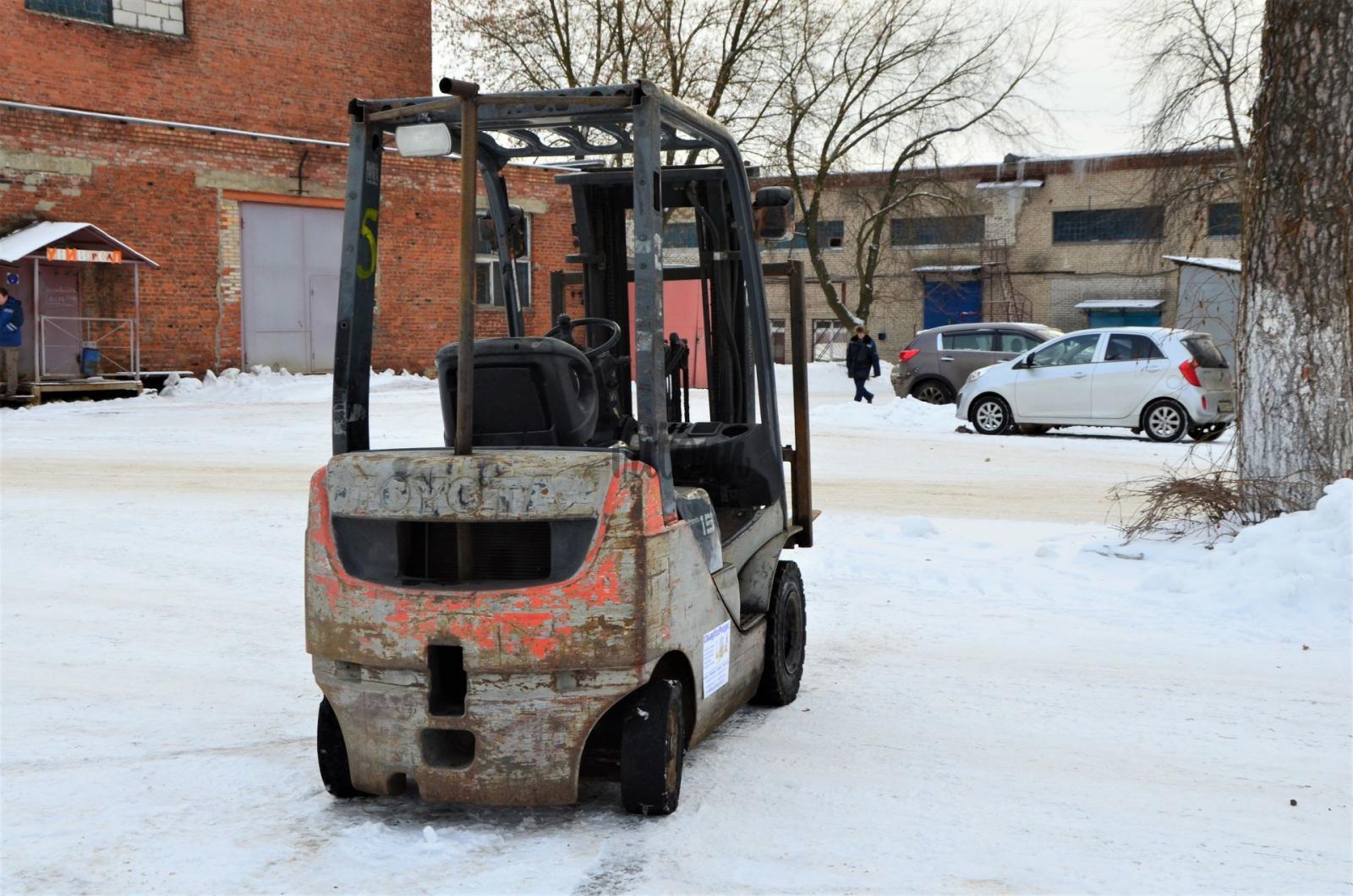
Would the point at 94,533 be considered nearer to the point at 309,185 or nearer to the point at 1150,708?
the point at 1150,708

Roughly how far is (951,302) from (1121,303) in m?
5.77

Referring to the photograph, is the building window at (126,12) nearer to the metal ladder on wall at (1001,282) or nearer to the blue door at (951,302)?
the blue door at (951,302)

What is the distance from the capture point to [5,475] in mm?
13297

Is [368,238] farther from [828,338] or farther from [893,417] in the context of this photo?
[828,338]

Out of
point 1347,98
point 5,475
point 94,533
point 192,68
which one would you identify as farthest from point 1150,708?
point 192,68

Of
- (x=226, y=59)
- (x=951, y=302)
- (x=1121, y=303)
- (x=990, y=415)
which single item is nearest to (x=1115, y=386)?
(x=990, y=415)

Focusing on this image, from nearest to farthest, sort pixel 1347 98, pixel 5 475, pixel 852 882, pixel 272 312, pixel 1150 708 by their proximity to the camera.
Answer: pixel 852 882, pixel 1150 708, pixel 1347 98, pixel 5 475, pixel 272 312

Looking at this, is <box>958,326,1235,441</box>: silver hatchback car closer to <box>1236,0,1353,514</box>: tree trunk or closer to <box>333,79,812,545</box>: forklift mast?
<box>1236,0,1353,514</box>: tree trunk

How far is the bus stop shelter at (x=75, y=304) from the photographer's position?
22.5 m

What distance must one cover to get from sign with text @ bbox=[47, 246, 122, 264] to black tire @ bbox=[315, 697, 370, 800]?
20.4 meters

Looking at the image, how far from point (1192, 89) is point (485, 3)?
1645cm

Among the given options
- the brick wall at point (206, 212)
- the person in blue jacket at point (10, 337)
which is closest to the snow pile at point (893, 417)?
the brick wall at point (206, 212)

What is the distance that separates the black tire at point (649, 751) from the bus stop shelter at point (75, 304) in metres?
20.2

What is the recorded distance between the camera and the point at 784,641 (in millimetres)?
5863
